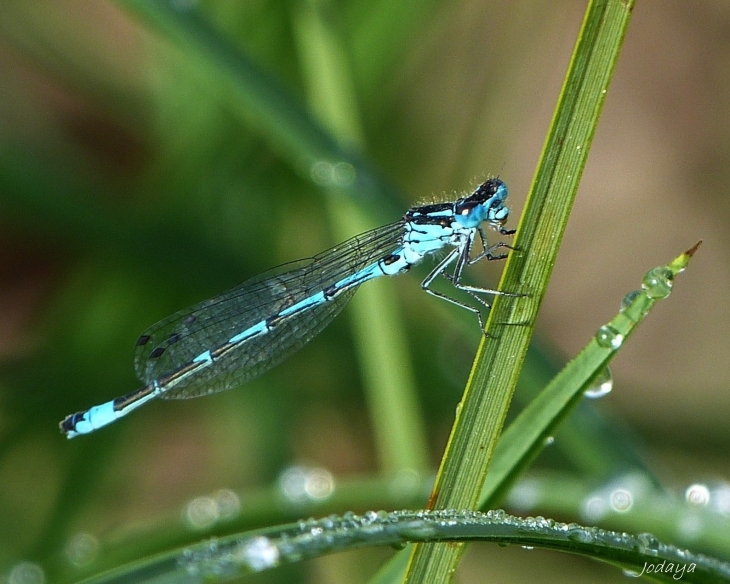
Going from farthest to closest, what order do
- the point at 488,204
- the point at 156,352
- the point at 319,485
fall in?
the point at 156,352
the point at 488,204
the point at 319,485

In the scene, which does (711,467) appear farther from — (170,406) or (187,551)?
(187,551)

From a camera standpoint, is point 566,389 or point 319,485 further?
point 319,485

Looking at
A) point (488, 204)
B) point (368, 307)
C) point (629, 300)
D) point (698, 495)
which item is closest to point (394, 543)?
point (629, 300)

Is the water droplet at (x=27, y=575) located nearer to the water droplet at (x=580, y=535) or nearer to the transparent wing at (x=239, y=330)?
the transparent wing at (x=239, y=330)

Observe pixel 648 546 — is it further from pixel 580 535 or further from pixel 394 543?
pixel 394 543

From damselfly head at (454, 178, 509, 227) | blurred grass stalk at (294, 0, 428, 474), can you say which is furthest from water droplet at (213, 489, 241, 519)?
damselfly head at (454, 178, 509, 227)

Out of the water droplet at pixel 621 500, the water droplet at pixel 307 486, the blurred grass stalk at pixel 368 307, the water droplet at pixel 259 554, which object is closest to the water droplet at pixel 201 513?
the water droplet at pixel 307 486

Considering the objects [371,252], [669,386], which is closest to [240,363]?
[371,252]
